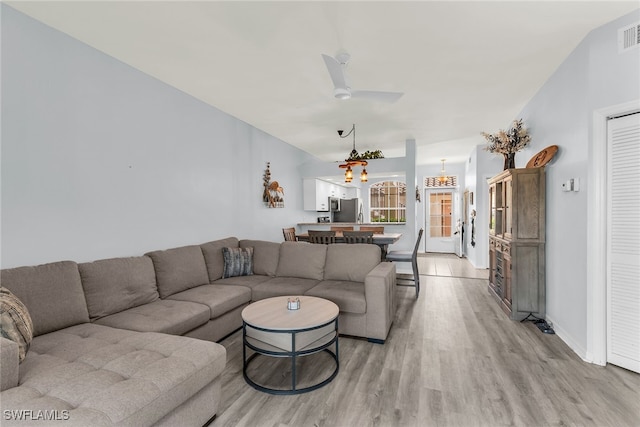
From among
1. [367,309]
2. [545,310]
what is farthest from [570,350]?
[367,309]

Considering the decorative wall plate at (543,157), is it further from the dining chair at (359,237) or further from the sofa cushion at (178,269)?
the sofa cushion at (178,269)

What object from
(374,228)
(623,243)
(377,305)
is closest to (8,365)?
(377,305)

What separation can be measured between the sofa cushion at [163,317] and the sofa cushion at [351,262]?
150cm

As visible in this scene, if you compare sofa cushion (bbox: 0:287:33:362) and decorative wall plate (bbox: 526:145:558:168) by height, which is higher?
decorative wall plate (bbox: 526:145:558:168)

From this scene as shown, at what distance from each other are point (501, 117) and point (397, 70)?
252 cm

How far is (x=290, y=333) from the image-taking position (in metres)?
2.20

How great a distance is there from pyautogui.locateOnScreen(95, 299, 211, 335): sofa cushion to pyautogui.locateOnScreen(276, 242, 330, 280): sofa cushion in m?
1.27

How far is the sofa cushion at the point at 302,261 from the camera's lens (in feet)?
12.4

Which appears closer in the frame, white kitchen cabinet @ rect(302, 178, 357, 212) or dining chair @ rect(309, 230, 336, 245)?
dining chair @ rect(309, 230, 336, 245)

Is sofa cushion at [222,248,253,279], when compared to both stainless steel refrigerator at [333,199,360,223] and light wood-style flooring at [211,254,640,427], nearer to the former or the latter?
light wood-style flooring at [211,254,640,427]

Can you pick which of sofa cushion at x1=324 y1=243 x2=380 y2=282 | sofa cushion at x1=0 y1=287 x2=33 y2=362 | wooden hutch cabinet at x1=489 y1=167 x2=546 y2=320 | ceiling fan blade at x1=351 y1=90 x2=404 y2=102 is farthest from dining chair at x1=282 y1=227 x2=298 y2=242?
sofa cushion at x1=0 y1=287 x2=33 y2=362

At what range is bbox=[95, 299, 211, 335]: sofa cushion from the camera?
2.31 meters

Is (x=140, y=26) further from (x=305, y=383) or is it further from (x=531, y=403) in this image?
(x=531, y=403)

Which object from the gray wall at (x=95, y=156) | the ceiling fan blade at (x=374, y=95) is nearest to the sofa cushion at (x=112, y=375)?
the gray wall at (x=95, y=156)
